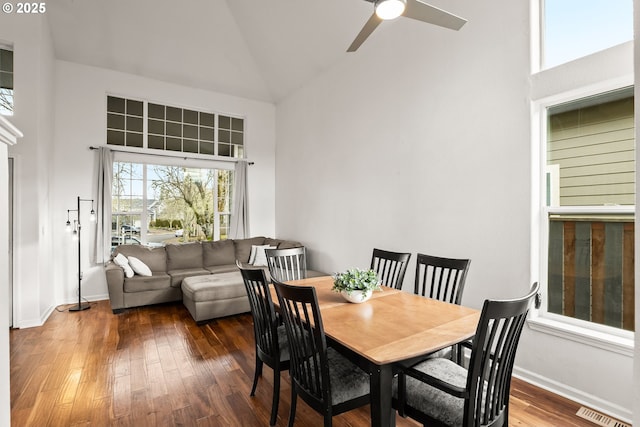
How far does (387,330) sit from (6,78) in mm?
5185

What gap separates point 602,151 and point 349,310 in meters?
2.17

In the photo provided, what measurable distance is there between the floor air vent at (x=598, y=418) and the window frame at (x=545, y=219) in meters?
0.45

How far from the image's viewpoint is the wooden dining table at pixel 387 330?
4.73 ft

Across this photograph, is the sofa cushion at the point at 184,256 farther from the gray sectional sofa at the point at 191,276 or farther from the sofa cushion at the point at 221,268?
the sofa cushion at the point at 221,268

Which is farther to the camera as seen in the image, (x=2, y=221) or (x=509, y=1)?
(x=509, y=1)

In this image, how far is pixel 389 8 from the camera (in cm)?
192

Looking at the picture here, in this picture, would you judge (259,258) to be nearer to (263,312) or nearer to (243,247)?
(243,247)

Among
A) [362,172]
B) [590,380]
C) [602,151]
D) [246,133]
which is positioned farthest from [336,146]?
[590,380]

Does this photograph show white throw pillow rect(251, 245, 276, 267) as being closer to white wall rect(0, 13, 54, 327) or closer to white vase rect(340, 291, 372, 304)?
white wall rect(0, 13, 54, 327)

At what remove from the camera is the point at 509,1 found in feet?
8.77

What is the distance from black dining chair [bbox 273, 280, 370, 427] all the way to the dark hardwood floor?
561mm

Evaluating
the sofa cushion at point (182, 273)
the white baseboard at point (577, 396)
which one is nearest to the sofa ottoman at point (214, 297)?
Result: the sofa cushion at point (182, 273)

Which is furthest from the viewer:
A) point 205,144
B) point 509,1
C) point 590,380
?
point 205,144

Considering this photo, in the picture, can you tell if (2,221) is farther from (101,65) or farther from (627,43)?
(101,65)
